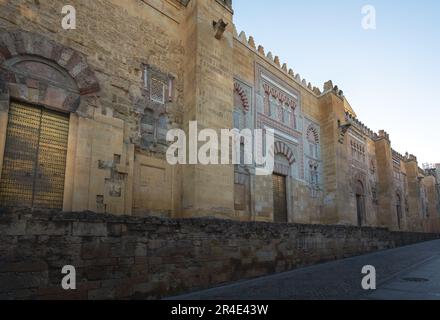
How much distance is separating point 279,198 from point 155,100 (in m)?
6.26

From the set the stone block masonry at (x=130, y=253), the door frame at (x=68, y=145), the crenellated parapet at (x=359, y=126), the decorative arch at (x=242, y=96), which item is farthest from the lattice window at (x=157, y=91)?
the crenellated parapet at (x=359, y=126)

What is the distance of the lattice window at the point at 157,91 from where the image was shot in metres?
8.34

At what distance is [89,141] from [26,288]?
3.77 metres

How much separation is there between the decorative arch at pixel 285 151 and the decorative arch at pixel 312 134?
200 cm

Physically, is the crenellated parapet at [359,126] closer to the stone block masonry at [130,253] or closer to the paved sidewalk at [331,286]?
the paved sidewalk at [331,286]

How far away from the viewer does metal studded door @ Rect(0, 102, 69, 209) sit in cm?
582

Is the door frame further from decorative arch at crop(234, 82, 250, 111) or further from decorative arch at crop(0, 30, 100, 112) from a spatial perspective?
decorative arch at crop(234, 82, 250, 111)

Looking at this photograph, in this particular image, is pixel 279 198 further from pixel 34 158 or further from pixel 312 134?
pixel 34 158

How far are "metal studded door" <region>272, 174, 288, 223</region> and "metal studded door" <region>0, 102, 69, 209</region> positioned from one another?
25.1ft

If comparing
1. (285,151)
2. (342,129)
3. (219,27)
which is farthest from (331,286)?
(342,129)

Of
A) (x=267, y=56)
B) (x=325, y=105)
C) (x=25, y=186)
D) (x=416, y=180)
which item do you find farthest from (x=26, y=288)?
(x=416, y=180)

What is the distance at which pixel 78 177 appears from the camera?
6.48 m

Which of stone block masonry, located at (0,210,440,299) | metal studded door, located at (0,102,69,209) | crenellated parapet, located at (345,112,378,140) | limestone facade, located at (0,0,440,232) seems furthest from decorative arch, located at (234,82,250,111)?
crenellated parapet, located at (345,112,378,140)

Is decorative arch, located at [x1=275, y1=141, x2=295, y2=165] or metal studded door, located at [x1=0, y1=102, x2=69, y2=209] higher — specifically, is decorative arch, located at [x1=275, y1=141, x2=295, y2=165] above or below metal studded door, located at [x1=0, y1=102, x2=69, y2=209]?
above
